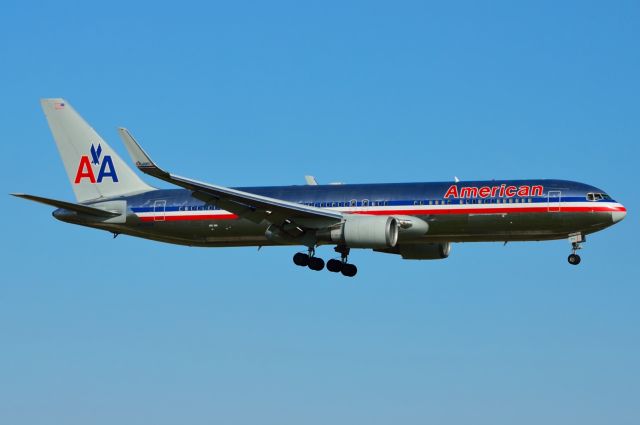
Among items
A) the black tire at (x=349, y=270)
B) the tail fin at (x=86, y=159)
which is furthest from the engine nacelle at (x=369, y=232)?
the tail fin at (x=86, y=159)

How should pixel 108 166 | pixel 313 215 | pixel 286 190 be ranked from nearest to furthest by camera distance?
pixel 313 215, pixel 286 190, pixel 108 166

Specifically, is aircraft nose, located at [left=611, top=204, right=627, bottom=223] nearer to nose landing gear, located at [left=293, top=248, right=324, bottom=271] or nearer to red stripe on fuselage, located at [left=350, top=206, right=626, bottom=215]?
red stripe on fuselage, located at [left=350, top=206, right=626, bottom=215]

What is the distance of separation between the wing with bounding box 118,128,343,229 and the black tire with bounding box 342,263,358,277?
4.03 m

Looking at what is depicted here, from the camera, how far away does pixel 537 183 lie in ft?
213

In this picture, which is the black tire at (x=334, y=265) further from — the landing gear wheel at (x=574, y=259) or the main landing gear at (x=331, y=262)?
the landing gear wheel at (x=574, y=259)

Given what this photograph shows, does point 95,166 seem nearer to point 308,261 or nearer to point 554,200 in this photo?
point 308,261

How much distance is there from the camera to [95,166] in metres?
74.5

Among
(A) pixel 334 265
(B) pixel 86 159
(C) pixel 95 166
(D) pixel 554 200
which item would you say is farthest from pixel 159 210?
(D) pixel 554 200

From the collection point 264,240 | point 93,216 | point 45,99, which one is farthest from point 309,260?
point 45,99

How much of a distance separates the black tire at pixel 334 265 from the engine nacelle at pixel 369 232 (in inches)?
160

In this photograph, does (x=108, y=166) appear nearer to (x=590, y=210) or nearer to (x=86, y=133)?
(x=86, y=133)

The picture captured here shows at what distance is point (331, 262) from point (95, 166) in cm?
1561

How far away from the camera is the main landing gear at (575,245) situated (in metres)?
64.5

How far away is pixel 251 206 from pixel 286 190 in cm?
471
